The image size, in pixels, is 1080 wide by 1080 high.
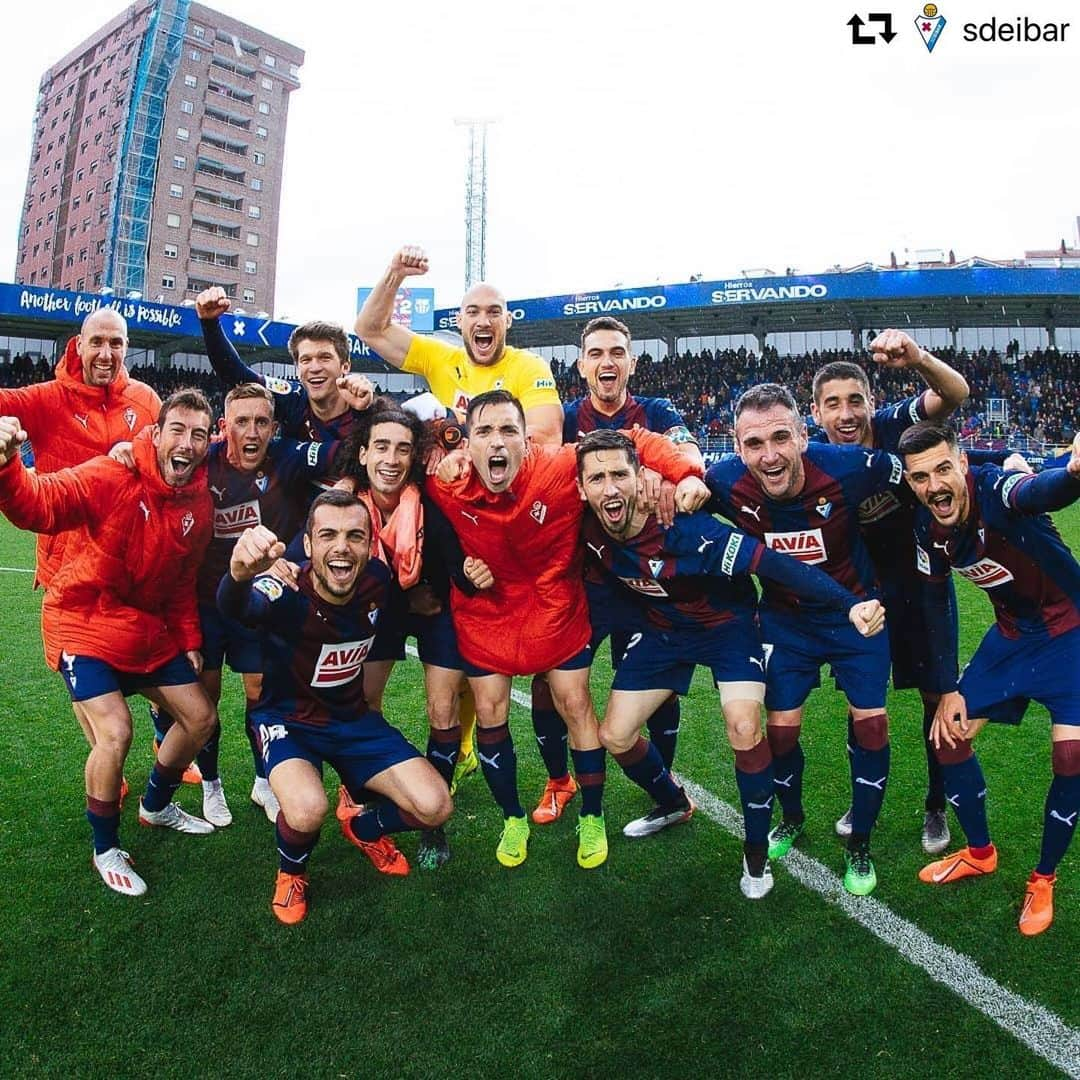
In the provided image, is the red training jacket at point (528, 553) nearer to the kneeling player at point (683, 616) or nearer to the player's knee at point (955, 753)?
the kneeling player at point (683, 616)

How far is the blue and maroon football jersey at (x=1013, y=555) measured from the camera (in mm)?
3240

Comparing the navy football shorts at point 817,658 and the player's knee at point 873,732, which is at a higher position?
the navy football shorts at point 817,658

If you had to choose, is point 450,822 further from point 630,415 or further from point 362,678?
point 630,415

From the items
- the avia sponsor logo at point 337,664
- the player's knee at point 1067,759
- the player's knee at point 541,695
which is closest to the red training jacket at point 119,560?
the avia sponsor logo at point 337,664

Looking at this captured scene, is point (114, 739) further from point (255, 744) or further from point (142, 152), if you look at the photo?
point (142, 152)

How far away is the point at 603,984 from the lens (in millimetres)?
2807

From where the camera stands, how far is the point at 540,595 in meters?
3.71

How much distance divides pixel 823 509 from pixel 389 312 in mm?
2430

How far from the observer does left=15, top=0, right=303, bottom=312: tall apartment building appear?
160 ft

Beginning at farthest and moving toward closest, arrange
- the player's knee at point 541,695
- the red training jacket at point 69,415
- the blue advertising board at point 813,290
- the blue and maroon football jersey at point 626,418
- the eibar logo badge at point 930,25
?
the blue advertising board at point 813,290 < the eibar logo badge at point 930,25 < the red training jacket at point 69,415 < the blue and maroon football jersey at point 626,418 < the player's knee at point 541,695

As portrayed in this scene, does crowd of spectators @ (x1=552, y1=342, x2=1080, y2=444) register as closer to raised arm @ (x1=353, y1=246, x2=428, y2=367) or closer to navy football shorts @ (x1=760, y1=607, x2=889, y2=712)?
navy football shorts @ (x1=760, y1=607, x2=889, y2=712)

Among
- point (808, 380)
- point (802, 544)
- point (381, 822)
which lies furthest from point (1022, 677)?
point (808, 380)

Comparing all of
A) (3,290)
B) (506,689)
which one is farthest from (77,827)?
(3,290)

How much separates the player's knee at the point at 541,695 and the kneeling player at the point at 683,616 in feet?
1.47
